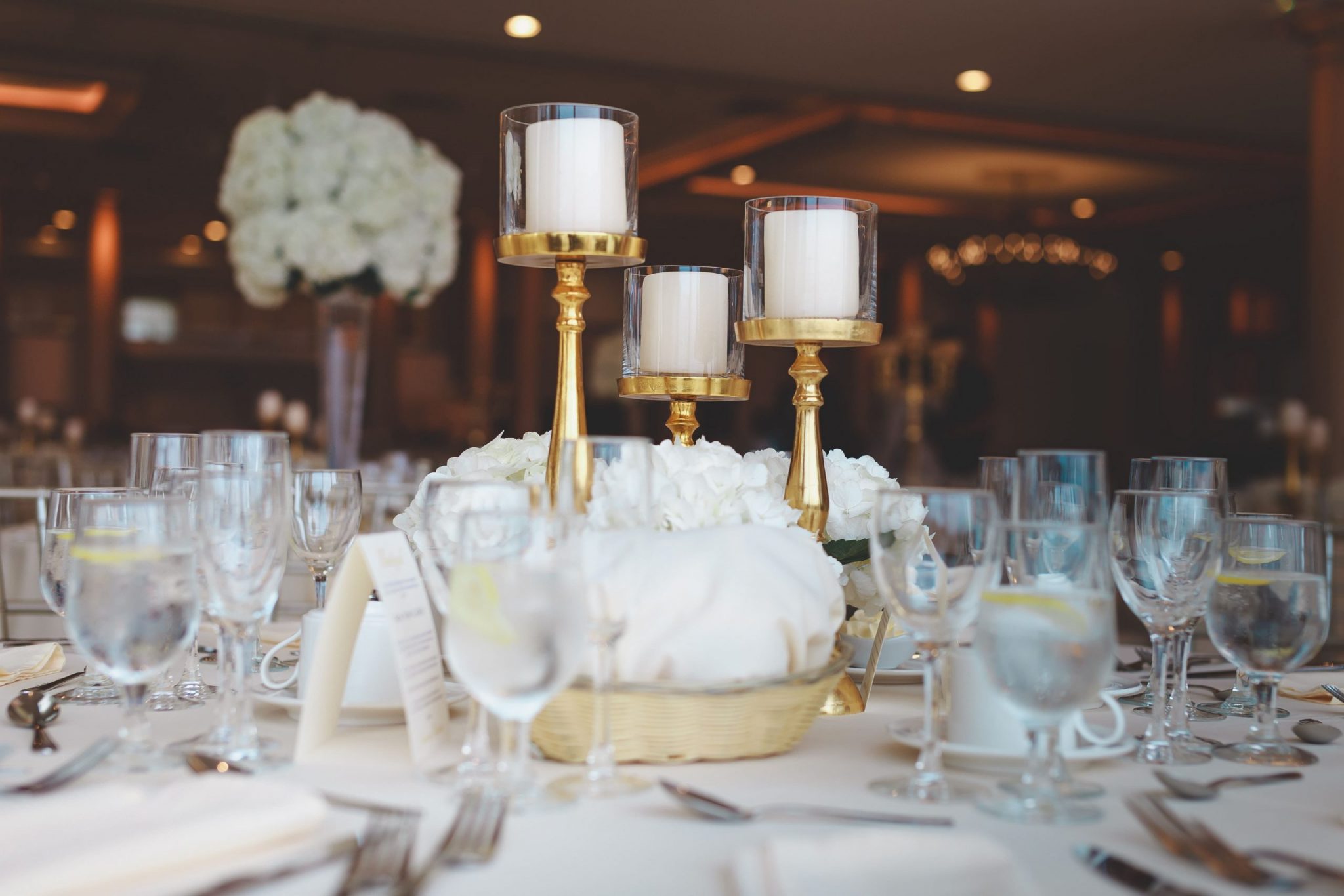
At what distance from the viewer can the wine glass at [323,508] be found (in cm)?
132

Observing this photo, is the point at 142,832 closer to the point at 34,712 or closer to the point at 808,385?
the point at 34,712

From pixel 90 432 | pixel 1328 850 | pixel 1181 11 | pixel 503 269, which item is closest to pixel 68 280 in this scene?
pixel 90 432

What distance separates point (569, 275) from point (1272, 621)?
712mm

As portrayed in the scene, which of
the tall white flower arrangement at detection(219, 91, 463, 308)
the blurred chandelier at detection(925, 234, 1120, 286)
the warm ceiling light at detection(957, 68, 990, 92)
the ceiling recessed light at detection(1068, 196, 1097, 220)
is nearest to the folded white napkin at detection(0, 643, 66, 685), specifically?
the tall white flower arrangement at detection(219, 91, 463, 308)

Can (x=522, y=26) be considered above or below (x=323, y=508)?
above

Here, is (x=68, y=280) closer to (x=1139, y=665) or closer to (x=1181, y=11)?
(x=1181, y=11)

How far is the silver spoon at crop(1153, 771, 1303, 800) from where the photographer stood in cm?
95

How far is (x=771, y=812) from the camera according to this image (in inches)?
34.5

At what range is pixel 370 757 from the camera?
1.05 m

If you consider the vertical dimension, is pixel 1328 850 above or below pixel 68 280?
below

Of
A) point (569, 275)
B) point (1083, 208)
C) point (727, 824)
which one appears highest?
point (1083, 208)

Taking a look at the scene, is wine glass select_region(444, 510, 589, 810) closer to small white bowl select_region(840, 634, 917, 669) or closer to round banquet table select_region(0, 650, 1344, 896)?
round banquet table select_region(0, 650, 1344, 896)

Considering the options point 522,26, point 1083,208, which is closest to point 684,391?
point 522,26

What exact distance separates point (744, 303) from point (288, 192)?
7.76ft
